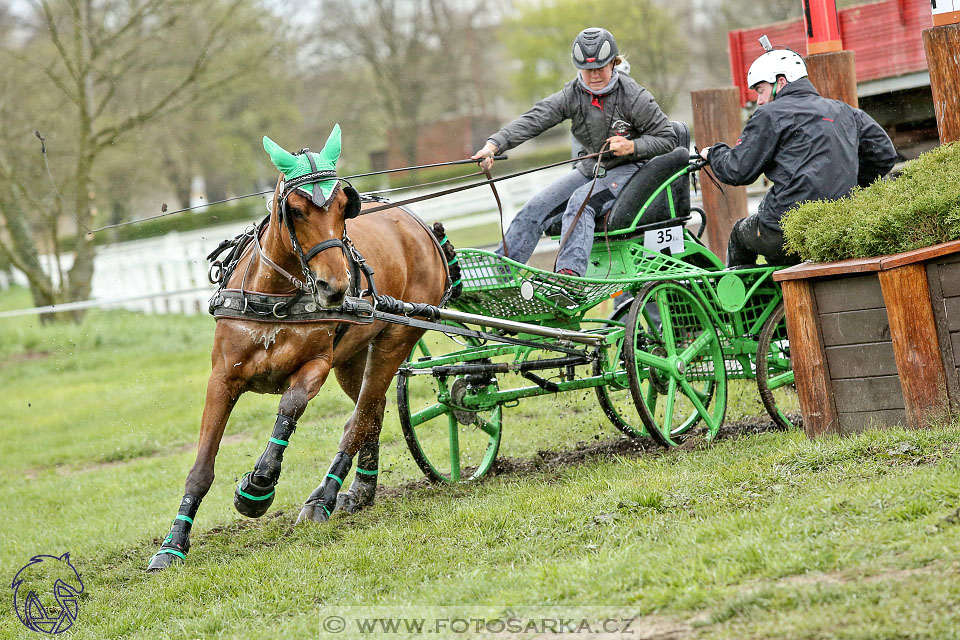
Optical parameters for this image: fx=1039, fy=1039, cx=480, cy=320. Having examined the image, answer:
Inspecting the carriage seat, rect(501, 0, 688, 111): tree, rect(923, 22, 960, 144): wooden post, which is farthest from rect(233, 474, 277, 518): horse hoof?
rect(501, 0, 688, 111): tree

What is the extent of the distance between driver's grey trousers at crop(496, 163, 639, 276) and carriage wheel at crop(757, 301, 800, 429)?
1.24 metres

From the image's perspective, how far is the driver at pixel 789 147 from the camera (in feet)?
20.0

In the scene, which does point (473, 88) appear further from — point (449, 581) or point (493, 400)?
point (449, 581)

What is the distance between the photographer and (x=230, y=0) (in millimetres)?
21844

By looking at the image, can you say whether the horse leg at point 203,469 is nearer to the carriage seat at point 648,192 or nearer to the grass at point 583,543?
the grass at point 583,543

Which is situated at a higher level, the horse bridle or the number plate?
the horse bridle

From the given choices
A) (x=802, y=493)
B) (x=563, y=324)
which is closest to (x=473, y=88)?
(x=563, y=324)

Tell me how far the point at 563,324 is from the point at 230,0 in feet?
57.5

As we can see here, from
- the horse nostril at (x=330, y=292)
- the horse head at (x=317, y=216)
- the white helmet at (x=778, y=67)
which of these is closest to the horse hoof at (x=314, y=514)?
the horse head at (x=317, y=216)

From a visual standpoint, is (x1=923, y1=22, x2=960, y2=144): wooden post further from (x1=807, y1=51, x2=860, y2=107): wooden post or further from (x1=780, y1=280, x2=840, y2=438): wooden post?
(x1=780, y1=280, x2=840, y2=438): wooden post

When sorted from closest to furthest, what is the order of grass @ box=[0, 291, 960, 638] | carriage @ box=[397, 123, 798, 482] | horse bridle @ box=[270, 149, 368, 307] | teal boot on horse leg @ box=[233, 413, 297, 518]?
grass @ box=[0, 291, 960, 638] → horse bridle @ box=[270, 149, 368, 307] → teal boot on horse leg @ box=[233, 413, 297, 518] → carriage @ box=[397, 123, 798, 482]

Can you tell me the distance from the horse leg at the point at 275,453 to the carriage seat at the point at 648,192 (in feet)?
7.30

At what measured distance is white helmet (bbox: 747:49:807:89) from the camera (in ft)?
20.5

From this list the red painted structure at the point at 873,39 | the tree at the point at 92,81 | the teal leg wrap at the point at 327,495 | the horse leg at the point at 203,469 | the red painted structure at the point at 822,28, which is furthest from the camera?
the tree at the point at 92,81
